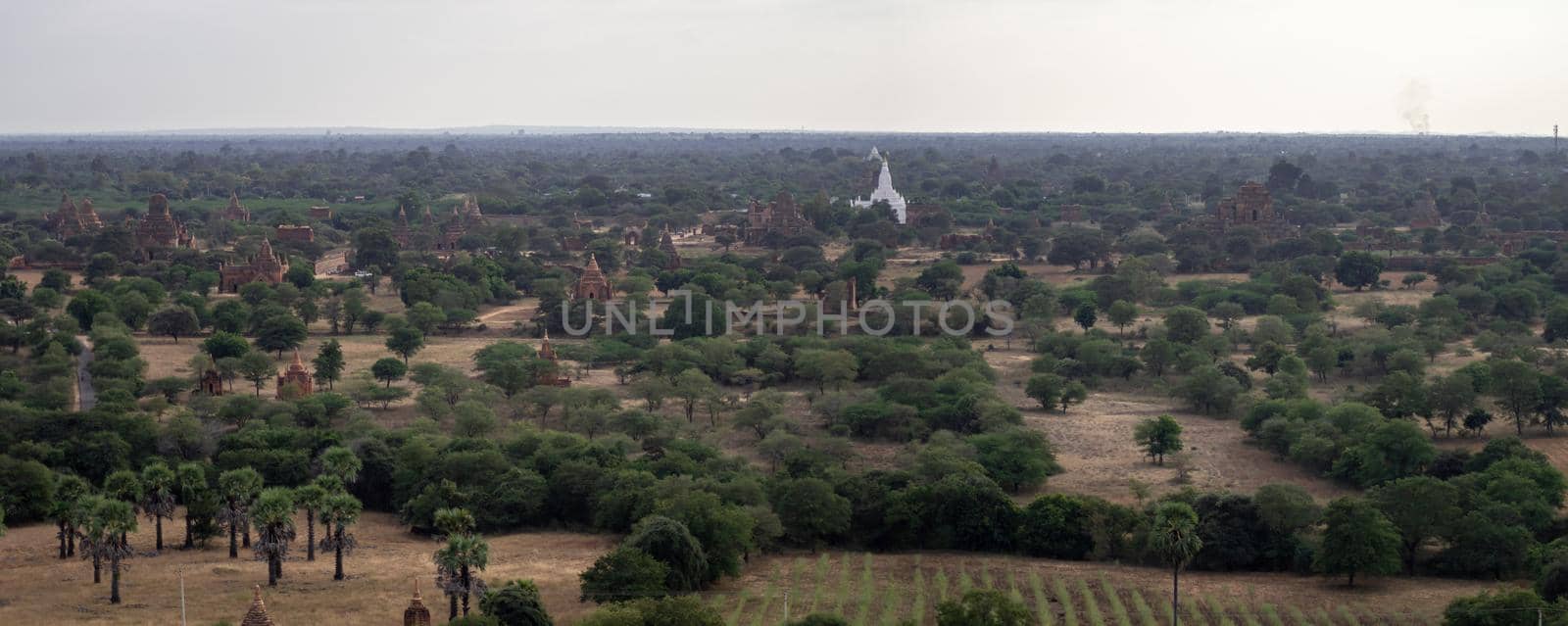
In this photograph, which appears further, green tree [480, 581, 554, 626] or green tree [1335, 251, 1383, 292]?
green tree [1335, 251, 1383, 292]

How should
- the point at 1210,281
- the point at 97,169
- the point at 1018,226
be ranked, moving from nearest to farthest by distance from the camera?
1. the point at 1210,281
2. the point at 1018,226
3. the point at 97,169

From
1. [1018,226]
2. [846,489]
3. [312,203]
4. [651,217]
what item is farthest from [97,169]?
[846,489]

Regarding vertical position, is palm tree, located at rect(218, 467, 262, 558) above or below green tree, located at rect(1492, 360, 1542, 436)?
below

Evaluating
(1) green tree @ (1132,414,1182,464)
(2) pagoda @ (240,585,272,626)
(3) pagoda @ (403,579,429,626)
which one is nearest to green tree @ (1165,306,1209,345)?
(1) green tree @ (1132,414,1182,464)

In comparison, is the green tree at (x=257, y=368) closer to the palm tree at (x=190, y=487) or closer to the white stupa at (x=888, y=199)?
the palm tree at (x=190, y=487)

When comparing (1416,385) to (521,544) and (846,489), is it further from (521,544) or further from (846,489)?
(521,544)

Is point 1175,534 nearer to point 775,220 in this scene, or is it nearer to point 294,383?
point 294,383

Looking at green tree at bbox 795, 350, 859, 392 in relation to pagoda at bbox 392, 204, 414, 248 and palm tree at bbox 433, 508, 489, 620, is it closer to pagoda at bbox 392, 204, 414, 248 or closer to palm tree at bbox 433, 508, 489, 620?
palm tree at bbox 433, 508, 489, 620
